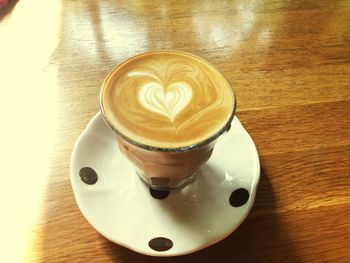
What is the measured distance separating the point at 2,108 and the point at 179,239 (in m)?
0.42

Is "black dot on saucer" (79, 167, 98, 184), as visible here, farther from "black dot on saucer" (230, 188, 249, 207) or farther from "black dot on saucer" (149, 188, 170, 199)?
"black dot on saucer" (230, 188, 249, 207)

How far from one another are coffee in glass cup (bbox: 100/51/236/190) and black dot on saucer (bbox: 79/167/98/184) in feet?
0.25

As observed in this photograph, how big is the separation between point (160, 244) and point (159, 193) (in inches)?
4.0

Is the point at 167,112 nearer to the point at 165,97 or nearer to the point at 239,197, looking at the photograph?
the point at 165,97

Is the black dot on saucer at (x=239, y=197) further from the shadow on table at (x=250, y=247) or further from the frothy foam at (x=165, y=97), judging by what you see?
the frothy foam at (x=165, y=97)

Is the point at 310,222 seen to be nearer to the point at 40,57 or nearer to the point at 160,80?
the point at 160,80

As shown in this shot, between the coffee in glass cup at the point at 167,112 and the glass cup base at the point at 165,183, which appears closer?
the coffee in glass cup at the point at 167,112

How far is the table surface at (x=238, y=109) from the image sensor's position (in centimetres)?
56

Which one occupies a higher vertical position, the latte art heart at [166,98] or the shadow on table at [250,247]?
the latte art heart at [166,98]

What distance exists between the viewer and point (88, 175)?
630 mm

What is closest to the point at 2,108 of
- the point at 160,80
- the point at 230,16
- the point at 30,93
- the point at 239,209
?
the point at 30,93

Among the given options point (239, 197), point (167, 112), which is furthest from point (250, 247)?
point (167, 112)

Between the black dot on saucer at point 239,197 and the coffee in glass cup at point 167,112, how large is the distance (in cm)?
8

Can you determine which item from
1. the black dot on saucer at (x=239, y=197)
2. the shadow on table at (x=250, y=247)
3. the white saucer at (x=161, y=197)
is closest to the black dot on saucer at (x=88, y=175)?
the white saucer at (x=161, y=197)
